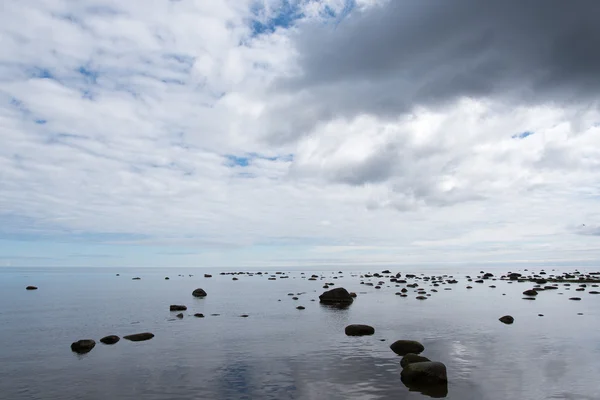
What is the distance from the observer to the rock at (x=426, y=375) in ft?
75.1

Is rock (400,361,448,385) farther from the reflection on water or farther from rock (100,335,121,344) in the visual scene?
rock (100,335,121,344)

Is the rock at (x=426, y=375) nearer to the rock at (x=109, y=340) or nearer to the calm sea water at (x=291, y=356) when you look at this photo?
the calm sea water at (x=291, y=356)

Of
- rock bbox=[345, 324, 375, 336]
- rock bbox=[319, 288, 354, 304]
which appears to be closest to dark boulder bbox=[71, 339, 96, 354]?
rock bbox=[345, 324, 375, 336]

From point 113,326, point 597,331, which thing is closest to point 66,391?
point 113,326

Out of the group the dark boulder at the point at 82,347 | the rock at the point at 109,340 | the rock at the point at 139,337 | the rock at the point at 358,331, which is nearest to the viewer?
the dark boulder at the point at 82,347

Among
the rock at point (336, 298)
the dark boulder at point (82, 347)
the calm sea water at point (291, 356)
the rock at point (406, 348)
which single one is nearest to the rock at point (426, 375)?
the calm sea water at point (291, 356)

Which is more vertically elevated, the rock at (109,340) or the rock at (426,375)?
the rock at (426,375)

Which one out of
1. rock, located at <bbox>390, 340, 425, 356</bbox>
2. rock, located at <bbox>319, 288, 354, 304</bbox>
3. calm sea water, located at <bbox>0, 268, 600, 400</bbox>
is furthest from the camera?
rock, located at <bbox>319, 288, 354, 304</bbox>

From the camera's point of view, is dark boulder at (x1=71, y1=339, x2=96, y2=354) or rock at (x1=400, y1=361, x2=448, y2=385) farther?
dark boulder at (x1=71, y1=339, x2=96, y2=354)

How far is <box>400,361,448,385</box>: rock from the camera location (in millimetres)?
22891

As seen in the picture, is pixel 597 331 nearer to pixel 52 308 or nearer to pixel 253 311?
pixel 253 311

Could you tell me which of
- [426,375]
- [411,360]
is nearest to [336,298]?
[411,360]

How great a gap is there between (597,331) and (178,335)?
134ft

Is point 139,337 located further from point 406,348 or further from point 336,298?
point 336,298
